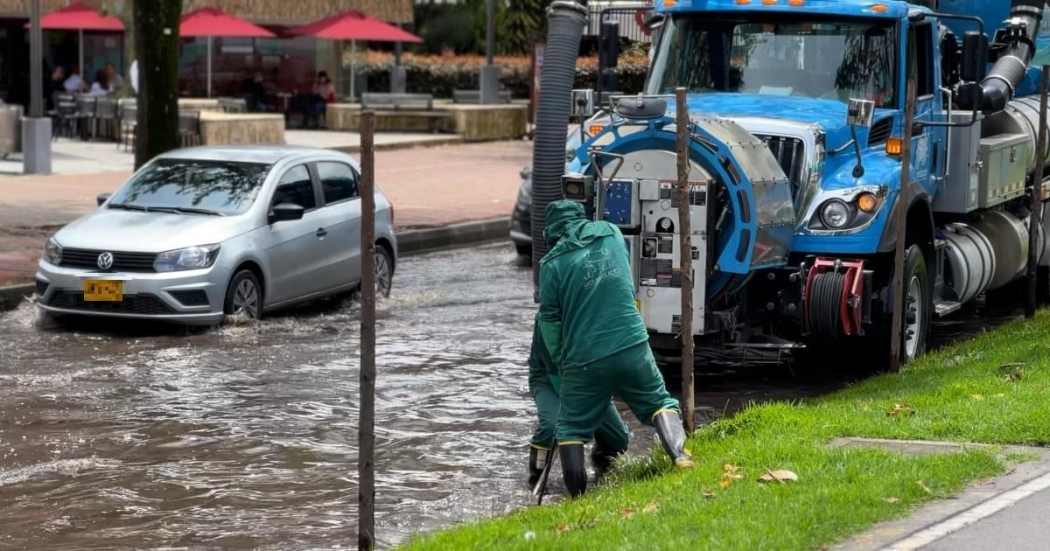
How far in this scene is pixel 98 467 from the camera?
9.21 meters

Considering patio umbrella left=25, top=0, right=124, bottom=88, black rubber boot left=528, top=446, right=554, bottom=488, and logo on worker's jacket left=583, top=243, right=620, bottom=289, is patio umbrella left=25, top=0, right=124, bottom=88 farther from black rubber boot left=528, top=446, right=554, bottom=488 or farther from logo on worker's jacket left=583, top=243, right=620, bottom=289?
logo on worker's jacket left=583, top=243, right=620, bottom=289

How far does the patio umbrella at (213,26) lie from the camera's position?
1359 inches

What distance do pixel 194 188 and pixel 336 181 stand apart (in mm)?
1462

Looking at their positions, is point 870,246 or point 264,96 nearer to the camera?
point 870,246

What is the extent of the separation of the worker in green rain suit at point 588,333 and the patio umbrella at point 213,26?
27466 mm

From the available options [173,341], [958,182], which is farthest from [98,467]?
[958,182]

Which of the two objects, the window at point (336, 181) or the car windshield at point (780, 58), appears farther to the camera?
the window at point (336, 181)

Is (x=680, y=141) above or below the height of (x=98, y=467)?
above

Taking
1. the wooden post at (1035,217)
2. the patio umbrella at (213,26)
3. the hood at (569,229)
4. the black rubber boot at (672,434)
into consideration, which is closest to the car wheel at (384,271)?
the wooden post at (1035,217)

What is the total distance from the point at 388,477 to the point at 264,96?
32451mm

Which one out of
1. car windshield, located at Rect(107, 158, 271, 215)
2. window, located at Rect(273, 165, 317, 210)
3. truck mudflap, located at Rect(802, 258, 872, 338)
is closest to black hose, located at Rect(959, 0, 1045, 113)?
truck mudflap, located at Rect(802, 258, 872, 338)

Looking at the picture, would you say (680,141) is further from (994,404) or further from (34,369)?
(34,369)

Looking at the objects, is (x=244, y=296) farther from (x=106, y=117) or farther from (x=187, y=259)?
(x=106, y=117)

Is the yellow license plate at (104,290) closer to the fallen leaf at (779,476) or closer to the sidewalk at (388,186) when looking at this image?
the sidewalk at (388,186)
